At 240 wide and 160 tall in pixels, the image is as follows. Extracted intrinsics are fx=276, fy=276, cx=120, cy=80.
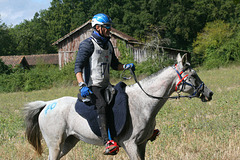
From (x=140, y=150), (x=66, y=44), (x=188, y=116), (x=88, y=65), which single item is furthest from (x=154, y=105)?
A: (x=66, y=44)

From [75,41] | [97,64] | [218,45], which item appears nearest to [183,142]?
[97,64]

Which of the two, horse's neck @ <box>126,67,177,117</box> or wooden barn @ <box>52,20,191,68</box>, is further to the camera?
wooden barn @ <box>52,20,191,68</box>

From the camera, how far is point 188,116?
9.18m

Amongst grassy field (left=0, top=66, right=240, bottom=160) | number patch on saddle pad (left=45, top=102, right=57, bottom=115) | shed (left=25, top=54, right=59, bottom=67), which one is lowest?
shed (left=25, top=54, right=59, bottom=67)

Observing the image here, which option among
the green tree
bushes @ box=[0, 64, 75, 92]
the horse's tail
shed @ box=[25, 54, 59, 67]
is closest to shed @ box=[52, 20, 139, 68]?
bushes @ box=[0, 64, 75, 92]

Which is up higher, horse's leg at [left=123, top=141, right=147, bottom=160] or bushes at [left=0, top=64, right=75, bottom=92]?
horse's leg at [left=123, top=141, right=147, bottom=160]

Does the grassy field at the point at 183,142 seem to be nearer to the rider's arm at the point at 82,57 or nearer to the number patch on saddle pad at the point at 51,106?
the number patch on saddle pad at the point at 51,106

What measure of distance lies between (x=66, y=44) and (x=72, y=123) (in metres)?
35.1

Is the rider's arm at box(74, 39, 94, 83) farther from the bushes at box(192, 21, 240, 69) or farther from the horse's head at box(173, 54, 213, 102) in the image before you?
the bushes at box(192, 21, 240, 69)

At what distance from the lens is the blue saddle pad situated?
4.45 meters

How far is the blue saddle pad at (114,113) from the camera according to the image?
4449 mm

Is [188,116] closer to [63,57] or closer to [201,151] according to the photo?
[201,151]

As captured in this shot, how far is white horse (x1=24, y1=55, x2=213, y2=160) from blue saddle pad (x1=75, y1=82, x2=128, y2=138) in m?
0.12

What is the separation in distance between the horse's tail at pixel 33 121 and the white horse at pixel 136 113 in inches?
10.5
